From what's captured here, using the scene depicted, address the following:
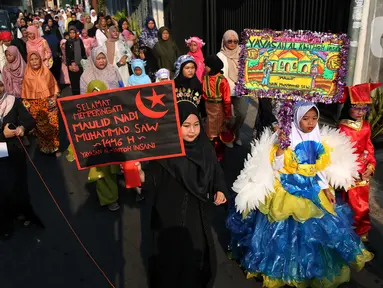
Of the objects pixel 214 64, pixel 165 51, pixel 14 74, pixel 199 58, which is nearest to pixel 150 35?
pixel 165 51

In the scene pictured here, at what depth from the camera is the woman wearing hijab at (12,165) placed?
14.8 feet

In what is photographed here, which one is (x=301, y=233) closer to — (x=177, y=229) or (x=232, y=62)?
(x=177, y=229)

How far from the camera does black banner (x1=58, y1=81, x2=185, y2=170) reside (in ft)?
10.2

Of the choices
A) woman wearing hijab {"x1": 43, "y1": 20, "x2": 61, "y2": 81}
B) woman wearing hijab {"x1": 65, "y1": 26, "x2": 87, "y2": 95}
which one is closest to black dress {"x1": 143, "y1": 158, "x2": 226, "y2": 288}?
woman wearing hijab {"x1": 65, "y1": 26, "x2": 87, "y2": 95}

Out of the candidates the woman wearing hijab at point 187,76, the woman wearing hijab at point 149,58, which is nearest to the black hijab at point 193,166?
the woman wearing hijab at point 187,76

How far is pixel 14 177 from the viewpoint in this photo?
15.5 ft

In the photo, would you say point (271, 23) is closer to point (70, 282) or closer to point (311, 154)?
point (311, 154)

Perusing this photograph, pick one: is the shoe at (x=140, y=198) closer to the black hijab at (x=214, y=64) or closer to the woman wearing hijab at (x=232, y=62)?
the black hijab at (x=214, y=64)

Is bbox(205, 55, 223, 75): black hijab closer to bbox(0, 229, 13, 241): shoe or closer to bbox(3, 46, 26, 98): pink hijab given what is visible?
bbox(0, 229, 13, 241): shoe

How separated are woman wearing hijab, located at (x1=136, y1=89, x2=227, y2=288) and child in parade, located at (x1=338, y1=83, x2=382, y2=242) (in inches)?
56.4

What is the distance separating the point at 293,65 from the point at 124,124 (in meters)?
1.90

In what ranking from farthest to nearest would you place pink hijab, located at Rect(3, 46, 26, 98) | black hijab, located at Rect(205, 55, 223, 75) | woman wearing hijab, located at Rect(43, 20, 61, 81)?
woman wearing hijab, located at Rect(43, 20, 61, 81), pink hijab, located at Rect(3, 46, 26, 98), black hijab, located at Rect(205, 55, 223, 75)

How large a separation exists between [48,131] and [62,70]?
5.78 m

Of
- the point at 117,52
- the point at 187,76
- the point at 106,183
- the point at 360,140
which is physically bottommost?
the point at 106,183
